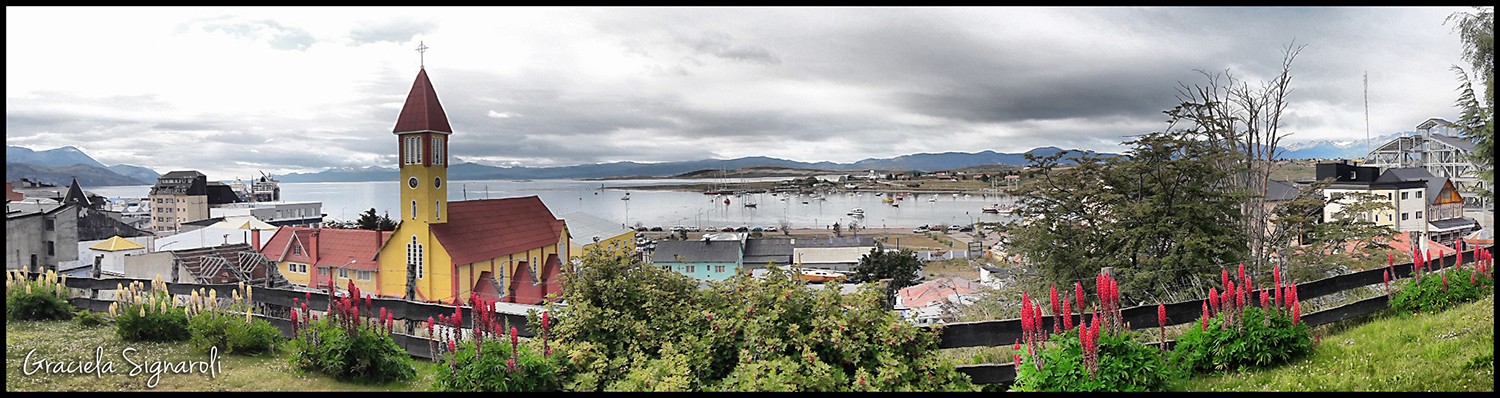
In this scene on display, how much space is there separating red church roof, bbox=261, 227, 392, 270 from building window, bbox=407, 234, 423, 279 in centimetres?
42

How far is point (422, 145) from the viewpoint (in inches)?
347

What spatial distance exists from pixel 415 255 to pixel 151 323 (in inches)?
211

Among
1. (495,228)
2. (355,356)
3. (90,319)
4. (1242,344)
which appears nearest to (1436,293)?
(1242,344)

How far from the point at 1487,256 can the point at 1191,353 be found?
3.79 m

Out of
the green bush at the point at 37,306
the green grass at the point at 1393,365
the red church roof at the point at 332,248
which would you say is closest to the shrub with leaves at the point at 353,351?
the green bush at the point at 37,306

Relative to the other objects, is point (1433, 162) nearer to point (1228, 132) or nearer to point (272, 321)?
point (1228, 132)

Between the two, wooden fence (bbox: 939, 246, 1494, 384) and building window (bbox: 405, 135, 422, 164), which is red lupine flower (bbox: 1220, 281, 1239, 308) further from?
building window (bbox: 405, 135, 422, 164)

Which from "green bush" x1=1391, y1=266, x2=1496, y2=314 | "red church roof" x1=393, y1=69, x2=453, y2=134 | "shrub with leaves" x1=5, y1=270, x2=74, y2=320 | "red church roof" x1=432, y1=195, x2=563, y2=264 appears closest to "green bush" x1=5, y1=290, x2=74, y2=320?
"shrub with leaves" x1=5, y1=270, x2=74, y2=320

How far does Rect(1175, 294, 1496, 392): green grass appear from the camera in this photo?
2.99 meters

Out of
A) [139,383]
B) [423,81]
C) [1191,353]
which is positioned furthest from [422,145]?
[1191,353]

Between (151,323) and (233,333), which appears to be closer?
(233,333)

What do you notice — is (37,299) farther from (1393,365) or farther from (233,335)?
(1393,365)

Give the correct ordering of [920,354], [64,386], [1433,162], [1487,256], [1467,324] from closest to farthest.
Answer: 1. [920,354]
2. [64,386]
3. [1467,324]
4. [1487,256]
5. [1433,162]

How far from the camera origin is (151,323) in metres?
3.99
